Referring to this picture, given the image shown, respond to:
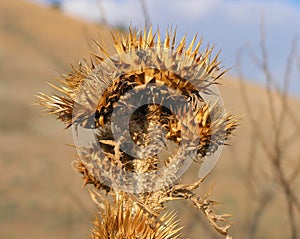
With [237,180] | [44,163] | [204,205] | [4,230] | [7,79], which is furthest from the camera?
[7,79]

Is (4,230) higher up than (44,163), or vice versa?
(44,163)

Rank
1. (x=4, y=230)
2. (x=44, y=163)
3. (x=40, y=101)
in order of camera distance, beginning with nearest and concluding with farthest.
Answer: (x=40, y=101) < (x=4, y=230) < (x=44, y=163)

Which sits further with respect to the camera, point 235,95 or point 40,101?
point 235,95

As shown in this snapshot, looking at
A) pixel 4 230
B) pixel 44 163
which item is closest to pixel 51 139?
pixel 44 163

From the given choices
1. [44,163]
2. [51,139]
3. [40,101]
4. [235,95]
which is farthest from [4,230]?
[235,95]

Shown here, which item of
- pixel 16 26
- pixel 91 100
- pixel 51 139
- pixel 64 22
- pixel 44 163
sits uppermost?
pixel 64 22

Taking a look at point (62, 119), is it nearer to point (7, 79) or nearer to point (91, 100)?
point (91, 100)
